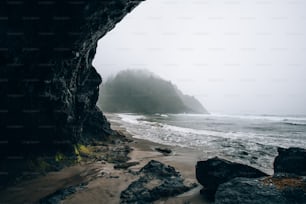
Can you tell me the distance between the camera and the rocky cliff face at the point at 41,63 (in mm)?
7145

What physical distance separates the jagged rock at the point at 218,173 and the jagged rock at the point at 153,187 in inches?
27.8

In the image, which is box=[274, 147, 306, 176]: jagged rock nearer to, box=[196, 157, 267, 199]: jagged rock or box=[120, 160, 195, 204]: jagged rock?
box=[196, 157, 267, 199]: jagged rock

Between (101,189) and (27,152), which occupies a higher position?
(27,152)

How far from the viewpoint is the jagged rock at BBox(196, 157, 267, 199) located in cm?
638

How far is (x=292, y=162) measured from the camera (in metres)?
6.45

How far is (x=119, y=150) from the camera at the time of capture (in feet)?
46.3

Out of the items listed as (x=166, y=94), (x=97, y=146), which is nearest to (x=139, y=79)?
(x=166, y=94)

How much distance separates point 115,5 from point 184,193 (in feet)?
24.9

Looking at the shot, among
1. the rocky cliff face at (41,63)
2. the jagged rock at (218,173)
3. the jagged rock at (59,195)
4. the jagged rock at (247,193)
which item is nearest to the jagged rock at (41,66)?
the rocky cliff face at (41,63)

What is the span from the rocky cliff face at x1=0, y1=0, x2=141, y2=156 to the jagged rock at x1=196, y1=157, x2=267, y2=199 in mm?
7091

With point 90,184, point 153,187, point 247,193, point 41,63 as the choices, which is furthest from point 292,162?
point 41,63

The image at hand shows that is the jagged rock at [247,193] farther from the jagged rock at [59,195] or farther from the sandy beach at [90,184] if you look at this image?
the jagged rock at [59,195]

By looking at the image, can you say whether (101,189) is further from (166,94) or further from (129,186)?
(166,94)

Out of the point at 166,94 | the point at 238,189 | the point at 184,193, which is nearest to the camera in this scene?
the point at 238,189
